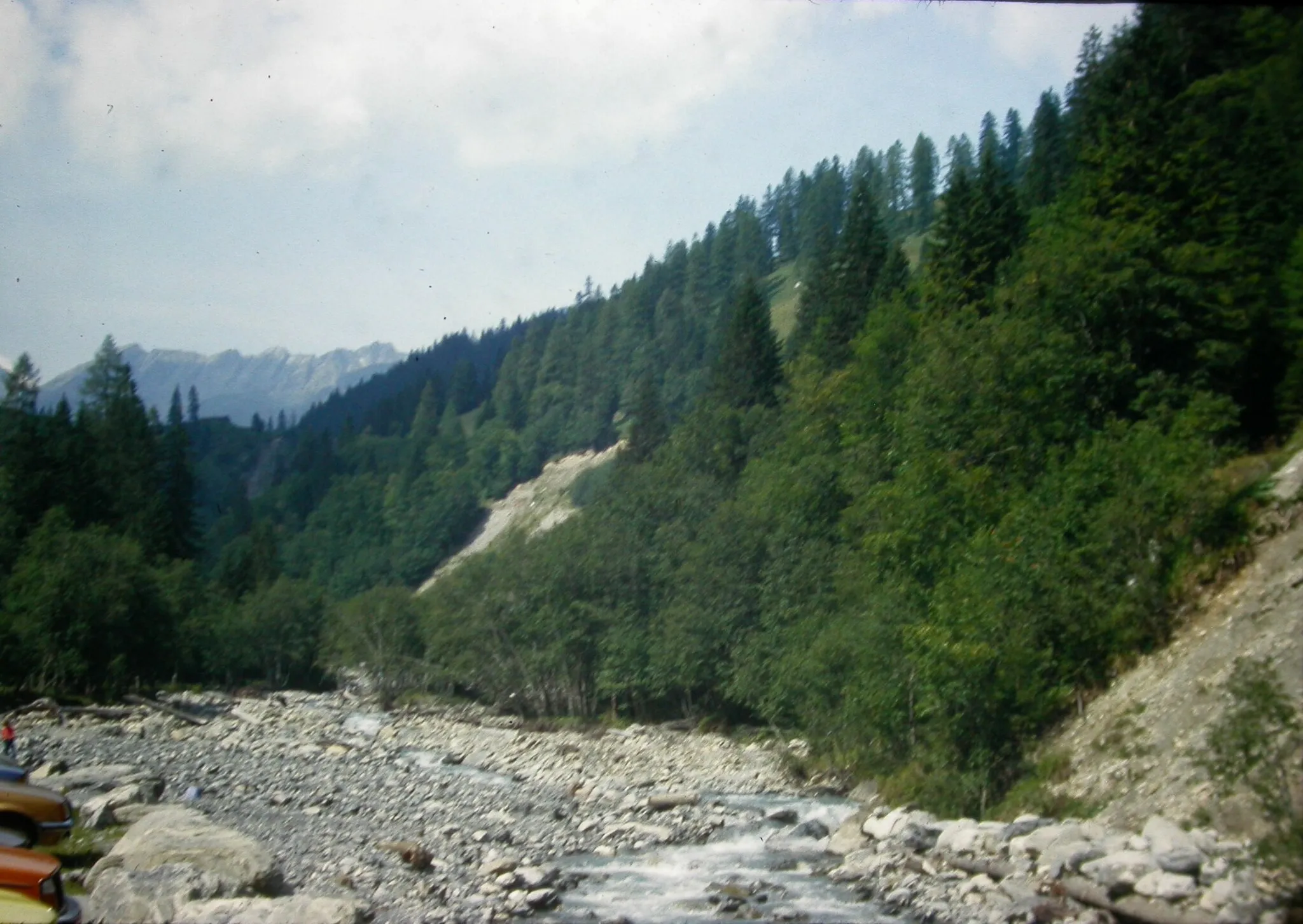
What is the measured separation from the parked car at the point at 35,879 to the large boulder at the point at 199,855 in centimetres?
507

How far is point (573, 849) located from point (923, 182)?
14624 centimetres

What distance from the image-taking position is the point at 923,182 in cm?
15625

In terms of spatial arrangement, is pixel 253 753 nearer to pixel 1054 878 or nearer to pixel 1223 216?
pixel 1054 878

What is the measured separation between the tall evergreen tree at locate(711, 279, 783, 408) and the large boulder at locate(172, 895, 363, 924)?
192 feet

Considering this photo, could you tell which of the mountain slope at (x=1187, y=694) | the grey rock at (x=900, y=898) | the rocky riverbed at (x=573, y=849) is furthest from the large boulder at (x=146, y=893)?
the mountain slope at (x=1187, y=694)

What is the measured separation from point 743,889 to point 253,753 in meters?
25.6

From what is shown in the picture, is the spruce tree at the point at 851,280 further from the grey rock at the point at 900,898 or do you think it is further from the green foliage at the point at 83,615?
the grey rock at the point at 900,898

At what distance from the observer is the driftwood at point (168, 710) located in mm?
49469

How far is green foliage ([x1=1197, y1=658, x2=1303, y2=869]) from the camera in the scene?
12031mm

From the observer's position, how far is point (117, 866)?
1716cm

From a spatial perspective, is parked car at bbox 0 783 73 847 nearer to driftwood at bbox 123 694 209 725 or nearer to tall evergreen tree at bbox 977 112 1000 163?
driftwood at bbox 123 694 209 725

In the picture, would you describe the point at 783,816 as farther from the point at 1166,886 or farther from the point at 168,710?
the point at 168,710

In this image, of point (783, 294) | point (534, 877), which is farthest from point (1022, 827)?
point (783, 294)

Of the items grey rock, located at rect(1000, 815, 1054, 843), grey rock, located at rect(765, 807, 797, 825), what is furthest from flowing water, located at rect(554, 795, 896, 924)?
grey rock, located at rect(1000, 815, 1054, 843)
